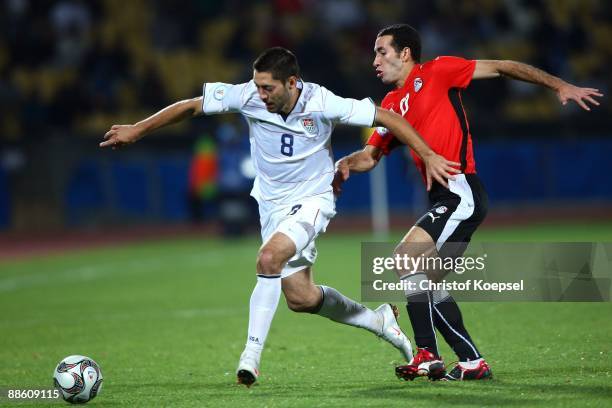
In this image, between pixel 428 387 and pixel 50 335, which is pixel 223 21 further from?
pixel 428 387

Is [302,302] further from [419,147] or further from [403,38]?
[403,38]

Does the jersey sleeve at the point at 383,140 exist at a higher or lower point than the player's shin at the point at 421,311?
higher

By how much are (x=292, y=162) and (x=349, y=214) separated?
16.3 metres

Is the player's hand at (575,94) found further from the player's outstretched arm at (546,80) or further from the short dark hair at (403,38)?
the short dark hair at (403,38)

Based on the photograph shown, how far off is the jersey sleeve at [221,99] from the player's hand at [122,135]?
44 centimetres

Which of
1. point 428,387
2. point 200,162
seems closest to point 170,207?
point 200,162

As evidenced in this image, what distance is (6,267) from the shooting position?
1667 cm

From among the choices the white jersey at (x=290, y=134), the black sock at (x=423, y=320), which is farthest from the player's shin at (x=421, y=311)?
the white jersey at (x=290, y=134)

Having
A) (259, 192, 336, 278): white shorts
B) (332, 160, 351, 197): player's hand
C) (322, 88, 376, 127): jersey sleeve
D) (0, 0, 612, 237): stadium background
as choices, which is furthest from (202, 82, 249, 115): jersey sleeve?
(0, 0, 612, 237): stadium background

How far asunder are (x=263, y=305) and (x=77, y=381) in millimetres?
1153

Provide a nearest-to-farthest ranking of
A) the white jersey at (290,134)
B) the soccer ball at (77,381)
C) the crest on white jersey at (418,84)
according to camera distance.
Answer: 1. the soccer ball at (77,381)
2. the white jersey at (290,134)
3. the crest on white jersey at (418,84)

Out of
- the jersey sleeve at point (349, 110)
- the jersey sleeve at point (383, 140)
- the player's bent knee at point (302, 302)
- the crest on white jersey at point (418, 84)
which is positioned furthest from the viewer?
the jersey sleeve at point (383, 140)

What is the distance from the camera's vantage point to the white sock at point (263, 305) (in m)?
6.20

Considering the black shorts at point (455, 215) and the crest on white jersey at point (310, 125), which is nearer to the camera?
the black shorts at point (455, 215)
